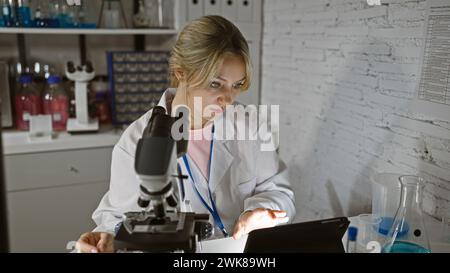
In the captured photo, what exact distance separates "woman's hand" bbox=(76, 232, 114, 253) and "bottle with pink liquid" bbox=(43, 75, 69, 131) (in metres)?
1.28

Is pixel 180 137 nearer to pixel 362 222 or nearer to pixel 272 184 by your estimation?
pixel 272 184

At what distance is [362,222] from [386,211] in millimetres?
77

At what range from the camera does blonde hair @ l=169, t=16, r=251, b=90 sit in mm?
969

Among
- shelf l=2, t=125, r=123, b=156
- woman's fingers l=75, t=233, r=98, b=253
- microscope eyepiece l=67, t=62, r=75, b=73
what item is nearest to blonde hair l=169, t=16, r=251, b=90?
woman's fingers l=75, t=233, r=98, b=253

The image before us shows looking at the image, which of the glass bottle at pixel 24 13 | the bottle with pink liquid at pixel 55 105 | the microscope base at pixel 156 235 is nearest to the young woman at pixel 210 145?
the microscope base at pixel 156 235

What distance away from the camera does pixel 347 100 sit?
1.49 metres

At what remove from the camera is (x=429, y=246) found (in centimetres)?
98

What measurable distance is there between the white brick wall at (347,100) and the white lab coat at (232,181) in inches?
14.7

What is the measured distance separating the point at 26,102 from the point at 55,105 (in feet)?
0.41

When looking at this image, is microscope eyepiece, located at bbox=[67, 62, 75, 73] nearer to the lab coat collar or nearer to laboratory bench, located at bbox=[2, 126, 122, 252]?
laboratory bench, located at bbox=[2, 126, 122, 252]

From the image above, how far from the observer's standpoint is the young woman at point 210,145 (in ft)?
3.07

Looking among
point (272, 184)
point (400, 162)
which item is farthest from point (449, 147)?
point (272, 184)

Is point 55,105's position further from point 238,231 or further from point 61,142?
point 238,231

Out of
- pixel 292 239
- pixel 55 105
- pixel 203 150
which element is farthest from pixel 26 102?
pixel 292 239
